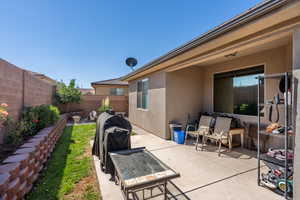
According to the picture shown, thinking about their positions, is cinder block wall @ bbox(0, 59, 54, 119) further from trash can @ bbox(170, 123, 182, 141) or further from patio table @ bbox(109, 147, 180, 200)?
trash can @ bbox(170, 123, 182, 141)

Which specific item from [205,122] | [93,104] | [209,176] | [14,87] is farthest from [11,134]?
[93,104]

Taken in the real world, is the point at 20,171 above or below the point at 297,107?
below

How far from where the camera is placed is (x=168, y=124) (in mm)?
5238

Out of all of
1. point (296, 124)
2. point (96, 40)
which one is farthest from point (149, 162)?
point (96, 40)

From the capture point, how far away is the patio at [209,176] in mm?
2170

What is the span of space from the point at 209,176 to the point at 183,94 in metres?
3.29

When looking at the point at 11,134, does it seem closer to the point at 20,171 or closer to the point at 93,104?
the point at 20,171

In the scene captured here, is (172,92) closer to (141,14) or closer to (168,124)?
(168,124)

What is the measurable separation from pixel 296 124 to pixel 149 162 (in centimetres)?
216

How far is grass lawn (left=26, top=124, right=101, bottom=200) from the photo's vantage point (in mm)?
2199

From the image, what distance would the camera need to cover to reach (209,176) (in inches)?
106

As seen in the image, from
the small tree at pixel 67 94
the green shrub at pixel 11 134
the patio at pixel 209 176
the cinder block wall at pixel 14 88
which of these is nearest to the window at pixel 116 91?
the small tree at pixel 67 94

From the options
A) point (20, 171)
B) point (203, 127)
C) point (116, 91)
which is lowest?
point (20, 171)

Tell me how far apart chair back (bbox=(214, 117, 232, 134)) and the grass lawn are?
12.6 feet
